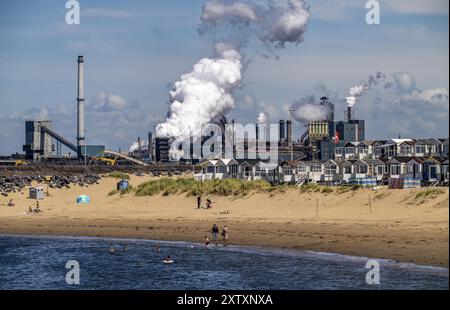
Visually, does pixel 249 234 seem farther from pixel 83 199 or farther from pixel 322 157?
pixel 322 157

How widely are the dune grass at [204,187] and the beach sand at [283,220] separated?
1.07m

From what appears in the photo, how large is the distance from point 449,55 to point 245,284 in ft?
67.6

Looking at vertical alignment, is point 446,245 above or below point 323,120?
below

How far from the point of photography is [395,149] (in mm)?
114125

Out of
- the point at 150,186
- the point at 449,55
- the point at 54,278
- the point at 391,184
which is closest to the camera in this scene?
the point at 449,55

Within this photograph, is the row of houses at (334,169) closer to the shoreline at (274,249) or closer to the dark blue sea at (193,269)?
the shoreline at (274,249)

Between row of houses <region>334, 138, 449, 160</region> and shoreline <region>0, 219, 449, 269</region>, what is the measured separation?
47.6 m

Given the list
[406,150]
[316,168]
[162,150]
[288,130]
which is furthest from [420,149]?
[162,150]

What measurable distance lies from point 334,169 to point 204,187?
29.6 m

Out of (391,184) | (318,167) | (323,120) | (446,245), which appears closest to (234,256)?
(446,245)

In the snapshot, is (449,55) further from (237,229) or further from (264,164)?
(264,164)

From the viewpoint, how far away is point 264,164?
11462 cm

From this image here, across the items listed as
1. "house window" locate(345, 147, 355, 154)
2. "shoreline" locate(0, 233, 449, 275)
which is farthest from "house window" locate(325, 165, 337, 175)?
"shoreline" locate(0, 233, 449, 275)
